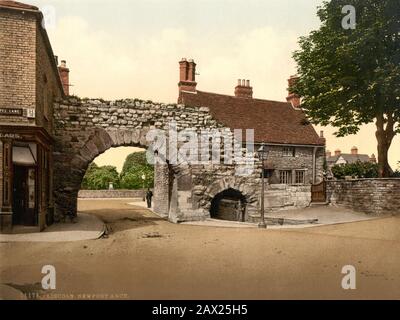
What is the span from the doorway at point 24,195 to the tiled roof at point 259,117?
1472cm

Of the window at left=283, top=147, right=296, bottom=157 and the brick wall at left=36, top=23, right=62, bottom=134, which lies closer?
the brick wall at left=36, top=23, right=62, bottom=134

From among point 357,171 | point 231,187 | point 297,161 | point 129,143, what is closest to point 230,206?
point 231,187

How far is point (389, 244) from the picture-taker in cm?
913

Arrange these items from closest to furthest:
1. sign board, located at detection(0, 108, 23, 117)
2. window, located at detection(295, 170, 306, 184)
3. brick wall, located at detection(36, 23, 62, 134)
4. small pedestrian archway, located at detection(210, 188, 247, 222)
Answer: sign board, located at detection(0, 108, 23, 117) → brick wall, located at detection(36, 23, 62, 134) → small pedestrian archway, located at detection(210, 188, 247, 222) → window, located at detection(295, 170, 306, 184)

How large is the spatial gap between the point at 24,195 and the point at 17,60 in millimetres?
3958

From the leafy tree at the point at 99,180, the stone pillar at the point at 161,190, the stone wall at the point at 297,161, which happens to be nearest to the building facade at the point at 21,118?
the stone pillar at the point at 161,190

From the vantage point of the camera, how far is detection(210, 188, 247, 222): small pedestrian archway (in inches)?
625

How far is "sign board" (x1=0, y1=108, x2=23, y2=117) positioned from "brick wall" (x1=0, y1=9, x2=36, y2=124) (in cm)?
11

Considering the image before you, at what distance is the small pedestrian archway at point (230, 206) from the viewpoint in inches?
625

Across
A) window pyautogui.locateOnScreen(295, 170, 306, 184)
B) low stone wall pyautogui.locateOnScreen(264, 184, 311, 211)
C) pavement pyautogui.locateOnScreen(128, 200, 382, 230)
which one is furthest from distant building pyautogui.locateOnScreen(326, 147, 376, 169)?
pavement pyautogui.locateOnScreen(128, 200, 382, 230)

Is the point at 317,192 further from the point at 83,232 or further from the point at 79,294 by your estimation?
the point at 79,294

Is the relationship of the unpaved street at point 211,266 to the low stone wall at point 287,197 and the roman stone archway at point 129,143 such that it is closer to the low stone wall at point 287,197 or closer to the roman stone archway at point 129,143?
the roman stone archway at point 129,143

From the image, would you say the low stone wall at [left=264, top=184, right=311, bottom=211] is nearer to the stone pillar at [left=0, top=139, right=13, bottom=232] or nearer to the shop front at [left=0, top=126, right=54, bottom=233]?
the shop front at [left=0, top=126, right=54, bottom=233]
